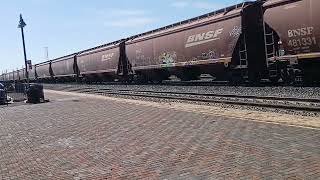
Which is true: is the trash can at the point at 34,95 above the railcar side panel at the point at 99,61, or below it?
below

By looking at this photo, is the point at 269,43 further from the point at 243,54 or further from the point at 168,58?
the point at 168,58

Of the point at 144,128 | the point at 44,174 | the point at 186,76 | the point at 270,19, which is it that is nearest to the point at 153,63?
the point at 186,76

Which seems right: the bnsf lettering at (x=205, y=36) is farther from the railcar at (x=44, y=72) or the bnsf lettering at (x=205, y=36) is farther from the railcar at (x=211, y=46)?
the railcar at (x=44, y=72)

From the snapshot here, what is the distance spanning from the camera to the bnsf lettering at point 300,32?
1664cm

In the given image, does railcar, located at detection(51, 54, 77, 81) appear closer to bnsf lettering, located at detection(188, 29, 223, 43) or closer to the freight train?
the freight train

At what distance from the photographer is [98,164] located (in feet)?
24.0

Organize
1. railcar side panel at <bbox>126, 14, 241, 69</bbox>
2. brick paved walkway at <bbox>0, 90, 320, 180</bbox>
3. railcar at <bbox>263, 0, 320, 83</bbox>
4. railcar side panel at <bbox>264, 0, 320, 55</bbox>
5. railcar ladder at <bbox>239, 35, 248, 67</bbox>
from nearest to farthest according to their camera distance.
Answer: brick paved walkway at <bbox>0, 90, 320, 180</bbox>
railcar side panel at <bbox>264, 0, 320, 55</bbox>
railcar at <bbox>263, 0, 320, 83</bbox>
railcar ladder at <bbox>239, 35, 248, 67</bbox>
railcar side panel at <bbox>126, 14, 241, 69</bbox>

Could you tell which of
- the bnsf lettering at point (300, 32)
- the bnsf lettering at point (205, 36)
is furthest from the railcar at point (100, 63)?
the bnsf lettering at point (300, 32)

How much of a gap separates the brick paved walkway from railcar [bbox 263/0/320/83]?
6957 mm

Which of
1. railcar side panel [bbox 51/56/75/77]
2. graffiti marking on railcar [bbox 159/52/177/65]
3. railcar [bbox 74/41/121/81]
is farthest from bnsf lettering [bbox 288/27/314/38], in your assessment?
railcar side panel [bbox 51/56/75/77]

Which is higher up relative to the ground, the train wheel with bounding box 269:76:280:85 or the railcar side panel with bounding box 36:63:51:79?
the railcar side panel with bounding box 36:63:51:79

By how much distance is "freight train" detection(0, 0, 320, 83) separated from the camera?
56.5ft

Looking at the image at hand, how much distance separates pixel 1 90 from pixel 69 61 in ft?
85.3

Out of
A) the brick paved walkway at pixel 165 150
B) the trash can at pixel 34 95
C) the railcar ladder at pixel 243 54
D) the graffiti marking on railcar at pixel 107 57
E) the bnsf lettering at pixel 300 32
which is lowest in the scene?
the brick paved walkway at pixel 165 150
